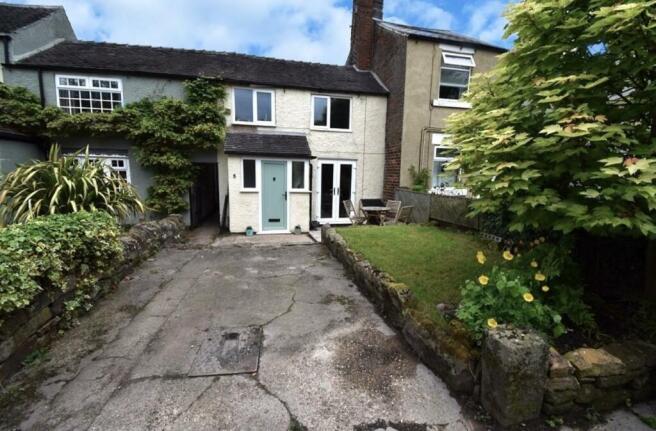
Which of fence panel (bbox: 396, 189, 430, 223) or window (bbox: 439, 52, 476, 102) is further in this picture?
window (bbox: 439, 52, 476, 102)

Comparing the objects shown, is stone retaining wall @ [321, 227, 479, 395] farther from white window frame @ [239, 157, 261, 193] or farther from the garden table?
white window frame @ [239, 157, 261, 193]

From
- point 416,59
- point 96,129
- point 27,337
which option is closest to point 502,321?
point 27,337

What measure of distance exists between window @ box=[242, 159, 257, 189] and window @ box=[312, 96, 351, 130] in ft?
10.4

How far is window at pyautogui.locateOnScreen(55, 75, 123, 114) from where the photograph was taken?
365 inches

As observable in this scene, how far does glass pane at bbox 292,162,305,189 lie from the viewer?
31.9 feet

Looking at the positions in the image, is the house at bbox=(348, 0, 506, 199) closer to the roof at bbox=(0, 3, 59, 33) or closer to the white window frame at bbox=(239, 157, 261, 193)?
the white window frame at bbox=(239, 157, 261, 193)

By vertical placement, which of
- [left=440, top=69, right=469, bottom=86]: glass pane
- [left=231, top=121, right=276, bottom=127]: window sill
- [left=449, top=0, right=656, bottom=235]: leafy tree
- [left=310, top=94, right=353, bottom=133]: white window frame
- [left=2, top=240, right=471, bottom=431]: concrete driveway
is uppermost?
[left=440, top=69, right=469, bottom=86]: glass pane

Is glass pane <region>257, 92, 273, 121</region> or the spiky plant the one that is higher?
glass pane <region>257, 92, 273, 121</region>

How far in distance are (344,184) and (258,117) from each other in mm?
4077

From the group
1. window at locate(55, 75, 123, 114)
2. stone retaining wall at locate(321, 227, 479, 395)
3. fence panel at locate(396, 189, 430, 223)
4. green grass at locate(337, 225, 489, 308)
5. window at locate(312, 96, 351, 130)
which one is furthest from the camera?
window at locate(312, 96, 351, 130)

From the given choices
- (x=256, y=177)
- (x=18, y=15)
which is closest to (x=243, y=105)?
(x=256, y=177)

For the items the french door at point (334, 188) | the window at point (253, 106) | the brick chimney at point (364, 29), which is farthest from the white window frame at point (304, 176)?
the brick chimney at point (364, 29)

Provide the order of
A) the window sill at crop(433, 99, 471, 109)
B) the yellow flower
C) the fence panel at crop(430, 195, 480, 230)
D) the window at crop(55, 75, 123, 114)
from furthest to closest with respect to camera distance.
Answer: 1. the window sill at crop(433, 99, 471, 109)
2. the window at crop(55, 75, 123, 114)
3. the fence panel at crop(430, 195, 480, 230)
4. the yellow flower

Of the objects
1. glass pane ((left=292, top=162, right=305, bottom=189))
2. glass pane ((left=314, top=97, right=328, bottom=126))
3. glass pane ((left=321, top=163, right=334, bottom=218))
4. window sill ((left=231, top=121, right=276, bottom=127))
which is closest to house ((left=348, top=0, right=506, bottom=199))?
glass pane ((left=321, top=163, right=334, bottom=218))
